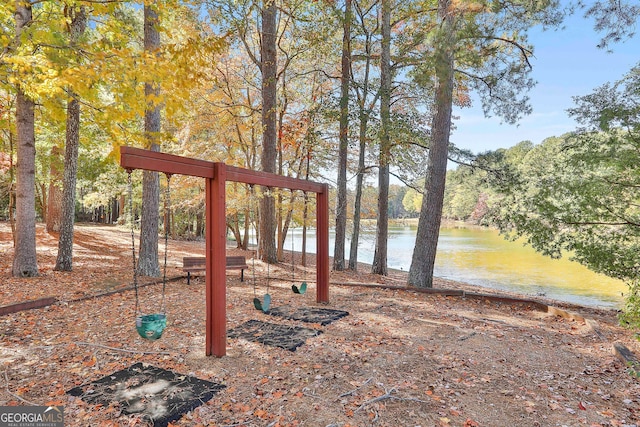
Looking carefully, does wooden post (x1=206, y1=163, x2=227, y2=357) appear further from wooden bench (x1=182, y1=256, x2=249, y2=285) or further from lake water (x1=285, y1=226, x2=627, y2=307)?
lake water (x1=285, y1=226, x2=627, y2=307)

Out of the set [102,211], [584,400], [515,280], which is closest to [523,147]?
[515,280]

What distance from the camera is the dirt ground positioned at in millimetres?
2855

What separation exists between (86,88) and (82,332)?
340cm

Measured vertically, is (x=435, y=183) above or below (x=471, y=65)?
below

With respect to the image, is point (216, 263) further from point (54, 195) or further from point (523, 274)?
point (523, 274)

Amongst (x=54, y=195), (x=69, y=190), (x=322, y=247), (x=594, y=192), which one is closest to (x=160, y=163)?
(x=322, y=247)

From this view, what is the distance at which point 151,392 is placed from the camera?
10.1 ft

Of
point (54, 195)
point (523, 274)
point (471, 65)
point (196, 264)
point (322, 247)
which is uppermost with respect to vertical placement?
point (471, 65)

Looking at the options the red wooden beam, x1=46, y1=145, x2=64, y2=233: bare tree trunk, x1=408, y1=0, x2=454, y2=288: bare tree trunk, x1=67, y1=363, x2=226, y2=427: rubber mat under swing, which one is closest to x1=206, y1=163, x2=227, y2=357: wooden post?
the red wooden beam

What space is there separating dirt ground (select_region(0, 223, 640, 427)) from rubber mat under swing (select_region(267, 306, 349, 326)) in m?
0.16

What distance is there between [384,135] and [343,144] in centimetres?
148

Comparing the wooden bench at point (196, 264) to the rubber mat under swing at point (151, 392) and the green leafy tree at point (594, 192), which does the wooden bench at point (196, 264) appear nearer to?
the rubber mat under swing at point (151, 392)

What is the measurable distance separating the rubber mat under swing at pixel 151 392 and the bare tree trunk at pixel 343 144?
6641mm

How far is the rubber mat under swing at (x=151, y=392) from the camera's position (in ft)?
9.19
